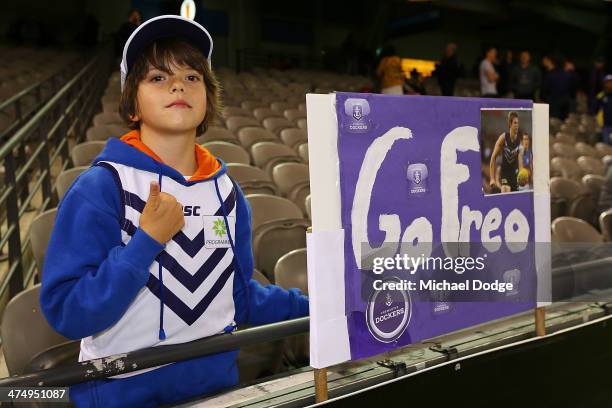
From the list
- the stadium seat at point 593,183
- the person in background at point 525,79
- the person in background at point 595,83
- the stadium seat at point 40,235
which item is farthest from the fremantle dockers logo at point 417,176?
the person in background at point 595,83

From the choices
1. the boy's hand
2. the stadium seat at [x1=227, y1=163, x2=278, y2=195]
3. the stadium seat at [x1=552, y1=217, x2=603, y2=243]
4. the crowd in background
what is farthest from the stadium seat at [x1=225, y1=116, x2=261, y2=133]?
the boy's hand

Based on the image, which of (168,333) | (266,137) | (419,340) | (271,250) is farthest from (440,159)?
(266,137)

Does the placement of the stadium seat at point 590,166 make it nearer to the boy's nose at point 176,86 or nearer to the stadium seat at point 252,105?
the stadium seat at point 252,105

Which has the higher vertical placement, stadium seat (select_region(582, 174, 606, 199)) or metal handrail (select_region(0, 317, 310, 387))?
stadium seat (select_region(582, 174, 606, 199))

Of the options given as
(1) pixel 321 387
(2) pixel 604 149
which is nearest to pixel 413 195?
(1) pixel 321 387

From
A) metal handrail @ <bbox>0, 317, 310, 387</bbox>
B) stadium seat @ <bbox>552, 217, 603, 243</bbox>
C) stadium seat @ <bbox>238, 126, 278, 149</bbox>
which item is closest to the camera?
metal handrail @ <bbox>0, 317, 310, 387</bbox>

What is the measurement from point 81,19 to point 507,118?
17.8 meters

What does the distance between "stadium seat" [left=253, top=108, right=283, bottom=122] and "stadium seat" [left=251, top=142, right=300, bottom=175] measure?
2.21 m

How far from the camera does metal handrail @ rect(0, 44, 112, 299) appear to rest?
2.46 m

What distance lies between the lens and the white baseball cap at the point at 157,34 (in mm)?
1140

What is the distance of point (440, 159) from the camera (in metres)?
1.15

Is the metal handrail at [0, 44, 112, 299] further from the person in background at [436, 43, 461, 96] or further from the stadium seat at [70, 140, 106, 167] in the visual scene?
the person in background at [436, 43, 461, 96]

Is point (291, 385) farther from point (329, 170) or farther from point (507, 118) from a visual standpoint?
point (507, 118)

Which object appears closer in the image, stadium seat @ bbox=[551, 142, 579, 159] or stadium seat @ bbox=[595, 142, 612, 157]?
stadium seat @ bbox=[551, 142, 579, 159]
